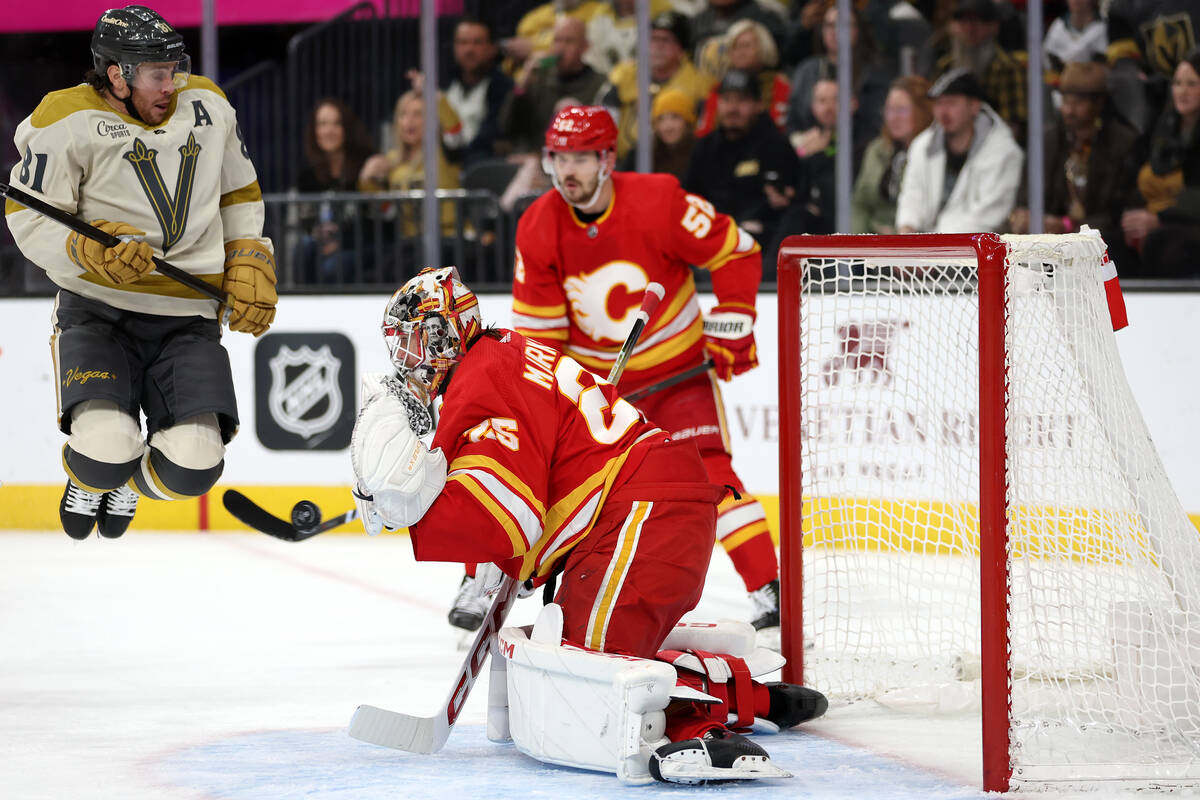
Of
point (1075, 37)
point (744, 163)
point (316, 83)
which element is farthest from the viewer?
point (316, 83)

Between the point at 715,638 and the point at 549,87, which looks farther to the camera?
the point at 549,87

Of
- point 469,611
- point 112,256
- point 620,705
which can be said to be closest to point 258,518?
point 112,256

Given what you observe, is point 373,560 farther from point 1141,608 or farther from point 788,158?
point 1141,608

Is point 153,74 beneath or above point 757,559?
above

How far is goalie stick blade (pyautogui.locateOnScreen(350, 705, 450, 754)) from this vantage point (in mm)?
2680

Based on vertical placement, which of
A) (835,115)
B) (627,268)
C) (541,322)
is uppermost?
(835,115)

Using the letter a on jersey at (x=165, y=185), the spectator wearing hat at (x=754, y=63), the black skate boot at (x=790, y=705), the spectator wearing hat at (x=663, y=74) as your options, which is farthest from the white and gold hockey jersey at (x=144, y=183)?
the spectator wearing hat at (x=754, y=63)

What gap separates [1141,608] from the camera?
9.03 ft

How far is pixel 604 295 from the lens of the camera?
388 centimetres

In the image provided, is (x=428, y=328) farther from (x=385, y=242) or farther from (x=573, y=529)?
(x=385, y=242)

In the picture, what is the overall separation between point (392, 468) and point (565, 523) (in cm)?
38

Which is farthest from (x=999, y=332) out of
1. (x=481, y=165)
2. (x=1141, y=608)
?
(x=481, y=165)

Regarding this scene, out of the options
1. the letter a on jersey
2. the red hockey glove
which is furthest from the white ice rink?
the letter a on jersey

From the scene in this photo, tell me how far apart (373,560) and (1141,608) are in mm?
2998
